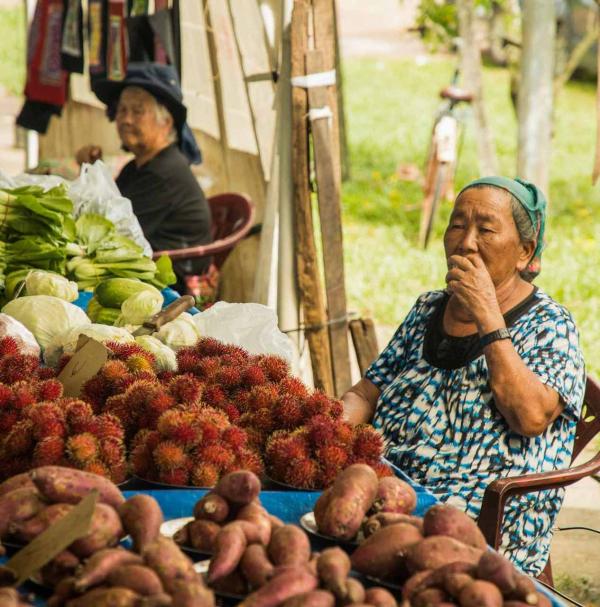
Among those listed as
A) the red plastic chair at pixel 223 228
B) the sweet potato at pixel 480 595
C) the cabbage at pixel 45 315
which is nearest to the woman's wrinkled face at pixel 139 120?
the red plastic chair at pixel 223 228

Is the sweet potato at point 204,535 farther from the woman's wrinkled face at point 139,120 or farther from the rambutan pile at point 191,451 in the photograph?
the woman's wrinkled face at point 139,120

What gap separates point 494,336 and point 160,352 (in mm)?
919

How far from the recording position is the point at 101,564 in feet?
4.59

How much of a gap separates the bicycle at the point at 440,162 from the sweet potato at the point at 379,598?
7.46m

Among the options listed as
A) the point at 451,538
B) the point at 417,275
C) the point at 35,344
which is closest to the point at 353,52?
the point at 417,275

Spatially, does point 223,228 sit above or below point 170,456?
below

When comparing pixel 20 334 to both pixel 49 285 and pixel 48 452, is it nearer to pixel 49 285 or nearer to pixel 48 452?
pixel 49 285

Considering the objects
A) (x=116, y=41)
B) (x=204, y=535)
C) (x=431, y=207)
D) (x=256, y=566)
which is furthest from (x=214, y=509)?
(x=431, y=207)

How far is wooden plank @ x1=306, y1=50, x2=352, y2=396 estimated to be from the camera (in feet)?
13.8

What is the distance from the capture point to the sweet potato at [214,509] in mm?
1612

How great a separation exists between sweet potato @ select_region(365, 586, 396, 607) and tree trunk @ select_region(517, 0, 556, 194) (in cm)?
637

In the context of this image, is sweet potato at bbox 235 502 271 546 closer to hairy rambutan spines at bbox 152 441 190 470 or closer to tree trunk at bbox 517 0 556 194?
hairy rambutan spines at bbox 152 441 190 470

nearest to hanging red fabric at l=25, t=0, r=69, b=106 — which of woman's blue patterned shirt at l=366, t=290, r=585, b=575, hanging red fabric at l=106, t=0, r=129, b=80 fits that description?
hanging red fabric at l=106, t=0, r=129, b=80

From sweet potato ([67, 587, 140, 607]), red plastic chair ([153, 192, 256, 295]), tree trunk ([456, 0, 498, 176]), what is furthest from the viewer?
tree trunk ([456, 0, 498, 176])
